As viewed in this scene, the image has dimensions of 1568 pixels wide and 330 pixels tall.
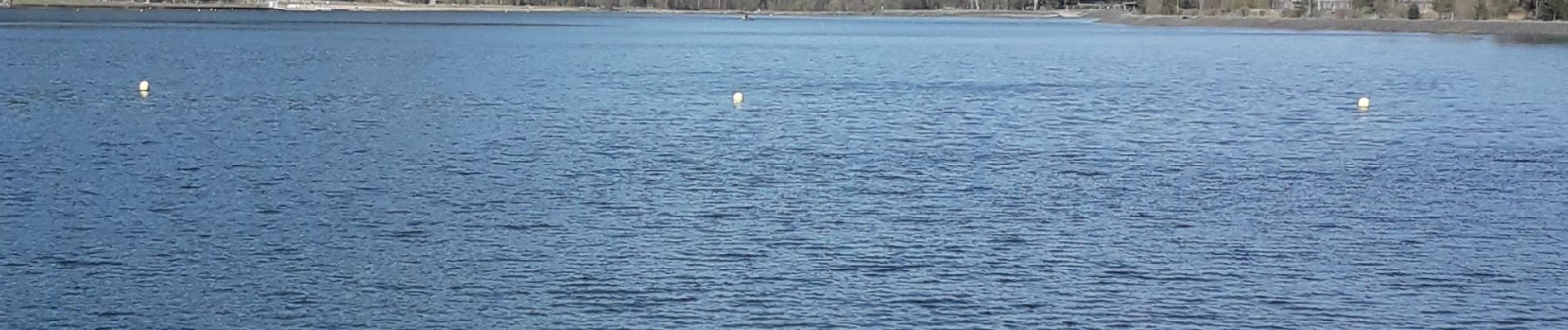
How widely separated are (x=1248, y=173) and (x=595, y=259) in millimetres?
12802

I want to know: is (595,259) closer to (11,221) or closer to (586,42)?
(11,221)

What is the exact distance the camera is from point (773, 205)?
24.7 m

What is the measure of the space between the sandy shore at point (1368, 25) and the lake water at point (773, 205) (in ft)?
201

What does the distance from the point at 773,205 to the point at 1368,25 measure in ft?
385

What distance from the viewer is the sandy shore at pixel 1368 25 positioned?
111m

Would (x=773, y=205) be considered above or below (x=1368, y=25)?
below

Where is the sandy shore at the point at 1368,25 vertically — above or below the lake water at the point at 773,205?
above

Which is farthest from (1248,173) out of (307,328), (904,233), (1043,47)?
(1043,47)

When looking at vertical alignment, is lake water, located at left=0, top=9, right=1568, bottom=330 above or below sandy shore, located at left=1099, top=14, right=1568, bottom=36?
below

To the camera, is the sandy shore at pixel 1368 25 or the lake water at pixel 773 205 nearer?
the lake water at pixel 773 205

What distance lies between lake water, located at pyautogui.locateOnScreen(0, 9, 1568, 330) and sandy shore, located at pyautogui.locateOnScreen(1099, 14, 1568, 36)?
61.3 metres

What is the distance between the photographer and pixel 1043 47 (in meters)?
95.5

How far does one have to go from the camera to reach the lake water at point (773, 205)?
18.0m

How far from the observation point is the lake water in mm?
18047
